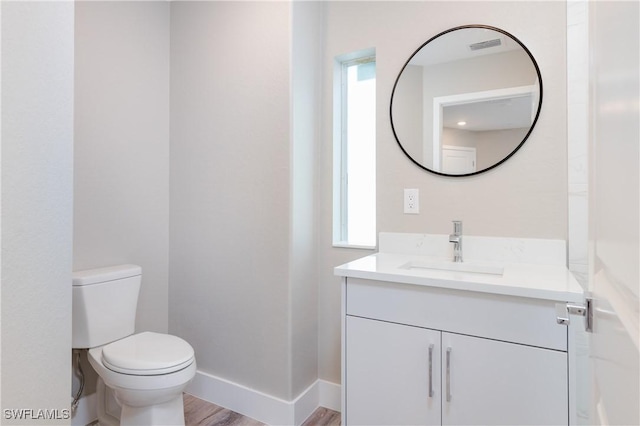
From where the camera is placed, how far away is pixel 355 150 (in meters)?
2.12

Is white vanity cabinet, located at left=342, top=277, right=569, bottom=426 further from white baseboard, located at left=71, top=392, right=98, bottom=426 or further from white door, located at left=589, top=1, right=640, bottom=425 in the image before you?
white baseboard, located at left=71, top=392, right=98, bottom=426

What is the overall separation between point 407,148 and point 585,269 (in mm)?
960

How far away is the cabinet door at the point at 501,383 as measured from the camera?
109cm

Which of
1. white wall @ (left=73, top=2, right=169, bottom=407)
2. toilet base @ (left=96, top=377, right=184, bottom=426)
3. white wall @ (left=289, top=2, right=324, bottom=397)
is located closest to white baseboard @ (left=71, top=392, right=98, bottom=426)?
white wall @ (left=73, top=2, right=169, bottom=407)

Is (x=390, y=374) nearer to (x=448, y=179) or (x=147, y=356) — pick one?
(x=448, y=179)

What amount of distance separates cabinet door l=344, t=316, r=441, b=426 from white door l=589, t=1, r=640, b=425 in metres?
0.70

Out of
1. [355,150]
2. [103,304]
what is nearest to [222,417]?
[103,304]

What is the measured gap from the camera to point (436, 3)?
176 cm

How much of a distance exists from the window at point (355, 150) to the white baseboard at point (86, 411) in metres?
1.59

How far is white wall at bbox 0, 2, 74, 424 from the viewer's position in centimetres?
76

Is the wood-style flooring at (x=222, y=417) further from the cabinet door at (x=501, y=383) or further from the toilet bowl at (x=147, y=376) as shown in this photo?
the cabinet door at (x=501, y=383)

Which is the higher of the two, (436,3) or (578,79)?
(436,3)

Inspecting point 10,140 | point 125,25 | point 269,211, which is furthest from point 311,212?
point 125,25

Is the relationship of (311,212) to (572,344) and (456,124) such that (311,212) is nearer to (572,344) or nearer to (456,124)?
(456,124)
